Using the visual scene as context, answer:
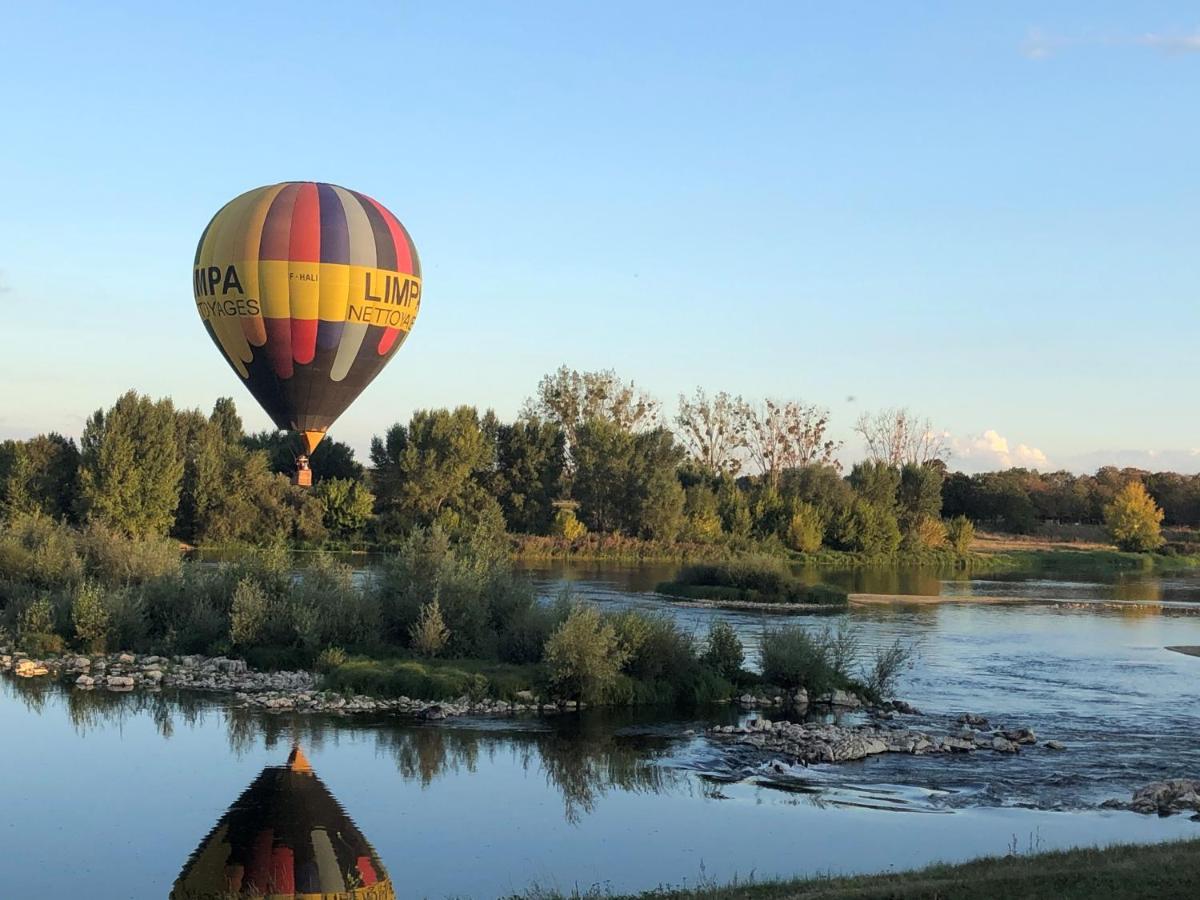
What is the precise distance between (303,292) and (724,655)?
504 inches

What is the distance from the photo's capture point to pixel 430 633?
27344 millimetres

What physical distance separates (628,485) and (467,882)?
66021 millimetres

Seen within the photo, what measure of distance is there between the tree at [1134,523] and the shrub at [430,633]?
75.3 metres

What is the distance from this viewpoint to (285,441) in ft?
294

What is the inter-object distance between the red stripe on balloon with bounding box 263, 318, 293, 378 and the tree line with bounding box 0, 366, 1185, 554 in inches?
1168

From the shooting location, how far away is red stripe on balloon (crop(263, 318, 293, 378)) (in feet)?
103

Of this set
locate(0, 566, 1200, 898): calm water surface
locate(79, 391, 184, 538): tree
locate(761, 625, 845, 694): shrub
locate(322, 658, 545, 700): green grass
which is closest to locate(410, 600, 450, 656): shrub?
locate(322, 658, 545, 700): green grass

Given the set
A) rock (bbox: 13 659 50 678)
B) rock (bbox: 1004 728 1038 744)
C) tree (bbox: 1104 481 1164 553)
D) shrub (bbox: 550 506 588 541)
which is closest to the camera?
rock (bbox: 1004 728 1038 744)

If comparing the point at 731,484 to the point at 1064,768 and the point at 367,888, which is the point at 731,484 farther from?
the point at 367,888

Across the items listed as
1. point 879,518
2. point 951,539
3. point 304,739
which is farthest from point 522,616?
point 951,539

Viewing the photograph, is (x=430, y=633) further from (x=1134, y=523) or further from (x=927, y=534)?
(x=1134, y=523)

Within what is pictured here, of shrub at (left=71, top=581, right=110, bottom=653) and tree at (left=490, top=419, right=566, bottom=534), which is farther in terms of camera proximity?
tree at (left=490, top=419, right=566, bottom=534)

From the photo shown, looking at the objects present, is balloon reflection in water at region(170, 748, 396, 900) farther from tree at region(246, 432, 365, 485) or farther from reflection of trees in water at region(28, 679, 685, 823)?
tree at region(246, 432, 365, 485)

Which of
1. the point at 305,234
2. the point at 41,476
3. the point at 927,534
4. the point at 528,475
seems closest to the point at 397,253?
the point at 305,234
